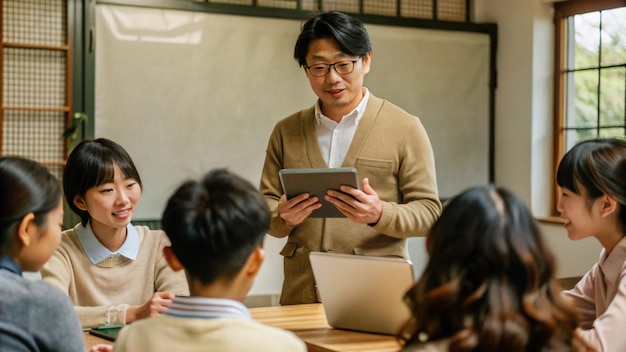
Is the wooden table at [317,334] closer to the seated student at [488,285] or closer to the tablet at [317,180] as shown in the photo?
the tablet at [317,180]

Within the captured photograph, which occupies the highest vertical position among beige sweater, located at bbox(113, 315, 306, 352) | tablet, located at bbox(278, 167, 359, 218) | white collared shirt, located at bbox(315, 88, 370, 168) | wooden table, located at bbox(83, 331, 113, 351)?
white collared shirt, located at bbox(315, 88, 370, 168)

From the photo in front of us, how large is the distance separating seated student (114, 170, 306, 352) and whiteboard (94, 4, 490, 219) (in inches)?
123

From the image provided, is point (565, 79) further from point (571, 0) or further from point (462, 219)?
point (462, 219)

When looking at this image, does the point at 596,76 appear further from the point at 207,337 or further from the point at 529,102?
the point at 207,337

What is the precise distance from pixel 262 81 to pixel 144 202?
99 centimetres

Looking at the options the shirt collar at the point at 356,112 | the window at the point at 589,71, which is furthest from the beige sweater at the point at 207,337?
the window at the point at 589,71

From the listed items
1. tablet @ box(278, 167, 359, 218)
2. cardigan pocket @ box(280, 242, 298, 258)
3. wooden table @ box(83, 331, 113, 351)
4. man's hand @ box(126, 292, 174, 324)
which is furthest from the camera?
cardigan pocket @ box(280, 242, 298, 258)

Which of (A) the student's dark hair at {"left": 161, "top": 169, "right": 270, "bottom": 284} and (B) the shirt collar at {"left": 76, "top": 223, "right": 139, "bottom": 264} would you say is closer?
(A) the student's dark hair at {"left": 161, "top": 169, "right": 270, "bottom": 284}

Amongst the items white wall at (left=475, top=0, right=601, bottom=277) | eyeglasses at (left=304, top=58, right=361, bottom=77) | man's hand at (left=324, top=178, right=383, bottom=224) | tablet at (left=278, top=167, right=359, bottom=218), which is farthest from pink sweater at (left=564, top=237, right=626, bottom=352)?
white wall at (left=475, top=0, right=601, bottom=277)

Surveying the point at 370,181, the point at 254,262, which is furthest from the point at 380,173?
the point at 254,262

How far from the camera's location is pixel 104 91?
4766 mm

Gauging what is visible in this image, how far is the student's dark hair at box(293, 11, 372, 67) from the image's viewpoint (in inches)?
108

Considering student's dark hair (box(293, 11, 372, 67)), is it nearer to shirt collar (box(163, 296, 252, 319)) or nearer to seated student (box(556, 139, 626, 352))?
seated student (box(556, 139, 626, 352))

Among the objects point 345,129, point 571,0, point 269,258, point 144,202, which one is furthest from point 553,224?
point 345,129
